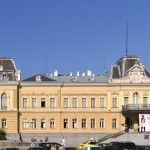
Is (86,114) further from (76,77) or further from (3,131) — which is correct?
(3,131)

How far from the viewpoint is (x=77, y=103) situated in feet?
302

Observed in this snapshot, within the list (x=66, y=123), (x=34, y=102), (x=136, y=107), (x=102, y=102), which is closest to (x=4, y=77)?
(x=34, y=102)

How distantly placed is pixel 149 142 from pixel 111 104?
10427mm

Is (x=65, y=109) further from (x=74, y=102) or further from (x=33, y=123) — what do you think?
(x=33, y=123)

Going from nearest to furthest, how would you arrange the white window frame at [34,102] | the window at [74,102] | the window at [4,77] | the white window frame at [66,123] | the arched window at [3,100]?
the arched window at [3,100], the window at [4,77], the white window frame at [34,102], the white window frame at [66,123], the window at [74,102]

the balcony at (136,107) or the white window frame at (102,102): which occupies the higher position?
the white window frame at (102,102)

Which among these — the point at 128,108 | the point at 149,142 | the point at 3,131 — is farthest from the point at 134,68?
the point at 3,131

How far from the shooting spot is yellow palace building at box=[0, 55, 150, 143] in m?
90.9

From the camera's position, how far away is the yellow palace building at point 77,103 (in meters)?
90.9

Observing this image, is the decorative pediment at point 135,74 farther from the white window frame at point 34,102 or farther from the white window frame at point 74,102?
the white window frame at point 34,102

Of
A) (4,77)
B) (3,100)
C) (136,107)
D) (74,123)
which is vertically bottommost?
(74,123)

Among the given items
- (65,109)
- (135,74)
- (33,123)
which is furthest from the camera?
(65,109)

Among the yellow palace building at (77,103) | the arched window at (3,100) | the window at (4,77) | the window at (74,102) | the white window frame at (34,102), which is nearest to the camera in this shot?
the arched window at (3,100)

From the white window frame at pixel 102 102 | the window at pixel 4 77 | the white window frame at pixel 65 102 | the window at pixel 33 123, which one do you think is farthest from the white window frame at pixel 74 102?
the window at pixel 4 77
